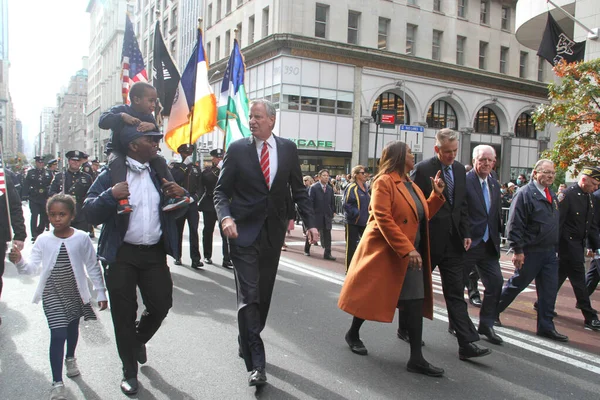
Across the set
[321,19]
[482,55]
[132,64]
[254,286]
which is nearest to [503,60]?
[482,55]

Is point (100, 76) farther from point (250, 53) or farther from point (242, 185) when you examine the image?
point (242, 185)

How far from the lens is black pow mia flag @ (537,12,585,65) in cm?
1577

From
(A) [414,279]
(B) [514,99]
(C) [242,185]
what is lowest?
(A) [414,279]

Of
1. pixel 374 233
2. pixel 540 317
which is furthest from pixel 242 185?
pixel 540 317

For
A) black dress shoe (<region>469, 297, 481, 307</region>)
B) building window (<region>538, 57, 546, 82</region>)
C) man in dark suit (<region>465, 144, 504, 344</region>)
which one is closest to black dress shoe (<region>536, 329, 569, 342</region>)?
man in dark suit (<region>465, 144, 504, 344</region>)

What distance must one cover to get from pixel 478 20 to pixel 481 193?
37.2 metres

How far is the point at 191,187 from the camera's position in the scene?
31.1 feet

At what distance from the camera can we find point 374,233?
4.38 m

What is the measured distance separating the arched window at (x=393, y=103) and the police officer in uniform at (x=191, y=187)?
85.4 feet

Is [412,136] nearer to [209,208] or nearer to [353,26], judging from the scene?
[209,208]

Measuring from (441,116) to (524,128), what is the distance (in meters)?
9.66

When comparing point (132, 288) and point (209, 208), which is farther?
point (209, 208)

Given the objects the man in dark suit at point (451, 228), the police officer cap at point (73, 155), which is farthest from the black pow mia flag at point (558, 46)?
the police officer cap at point (73, 155)

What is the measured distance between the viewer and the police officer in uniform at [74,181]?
9586 mm
